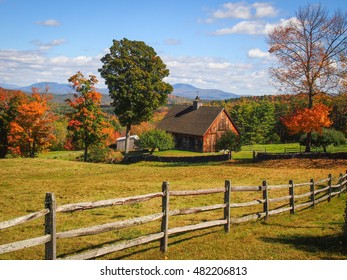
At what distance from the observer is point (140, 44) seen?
49688 mm

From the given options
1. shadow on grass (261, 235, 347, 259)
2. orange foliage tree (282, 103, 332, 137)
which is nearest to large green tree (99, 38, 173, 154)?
orange foliage tree (282, 103, 332, 137)

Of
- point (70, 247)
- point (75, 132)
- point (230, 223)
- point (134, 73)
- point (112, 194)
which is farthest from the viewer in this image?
point (134, 73)

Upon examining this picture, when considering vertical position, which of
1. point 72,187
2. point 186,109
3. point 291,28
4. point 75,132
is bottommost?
point 72,187

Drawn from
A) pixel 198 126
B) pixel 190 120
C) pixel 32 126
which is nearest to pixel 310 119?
pixel 32 126

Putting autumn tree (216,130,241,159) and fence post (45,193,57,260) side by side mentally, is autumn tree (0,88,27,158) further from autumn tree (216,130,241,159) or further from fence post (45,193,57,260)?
fence post (45,193,57,260)

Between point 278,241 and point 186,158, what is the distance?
37900mm

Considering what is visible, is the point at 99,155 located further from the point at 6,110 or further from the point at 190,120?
the point at 190,120

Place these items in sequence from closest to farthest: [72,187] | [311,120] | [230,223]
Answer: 1. [230,223]
2. [72,187]
3. [311,120]

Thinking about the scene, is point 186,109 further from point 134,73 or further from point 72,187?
point 72,187

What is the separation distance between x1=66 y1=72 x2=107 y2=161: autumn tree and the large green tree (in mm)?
3980

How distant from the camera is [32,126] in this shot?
46188mm

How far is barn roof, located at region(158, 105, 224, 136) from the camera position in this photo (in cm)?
6644
